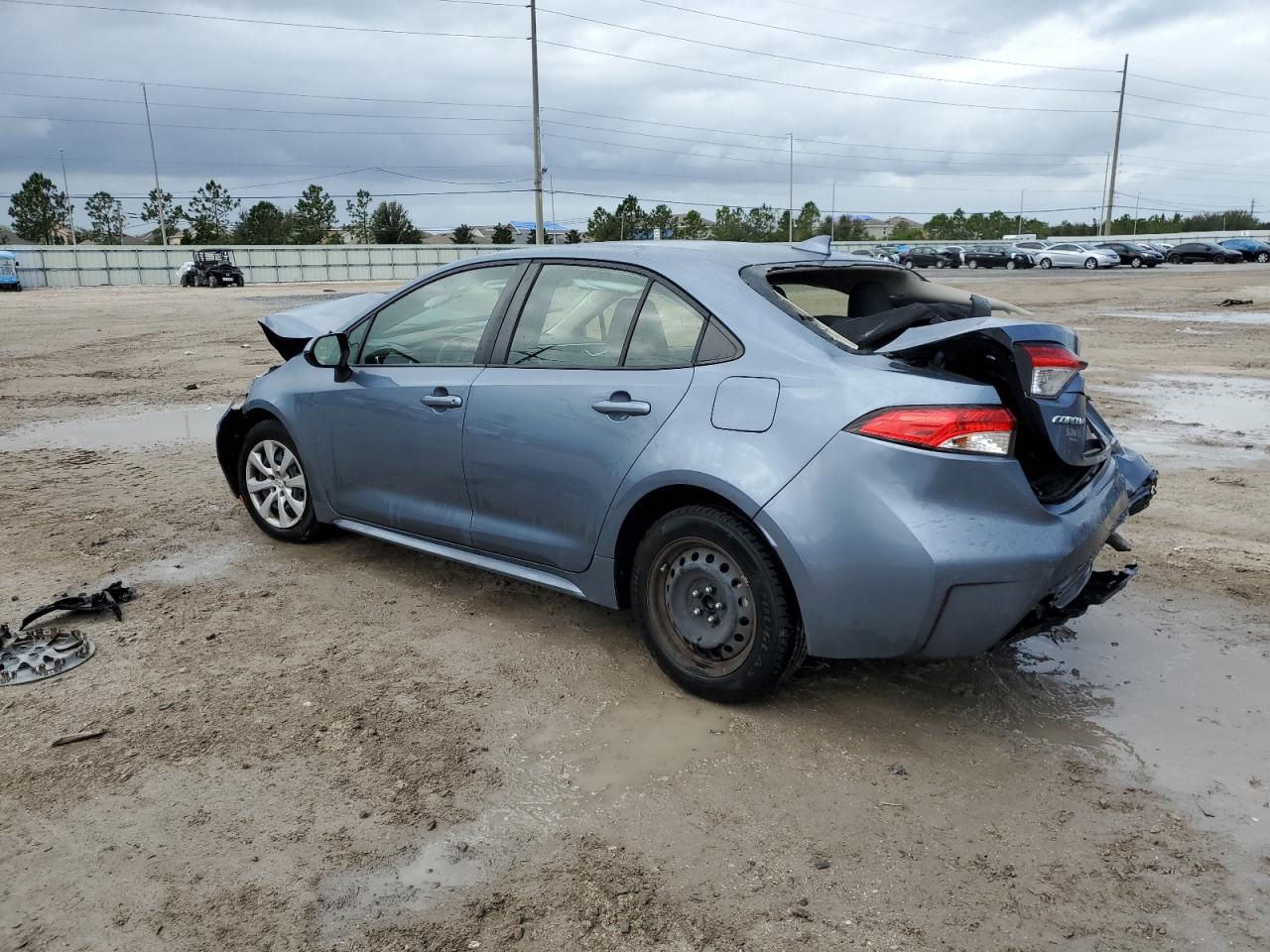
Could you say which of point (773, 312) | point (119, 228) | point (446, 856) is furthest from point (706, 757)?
point (119, 228)

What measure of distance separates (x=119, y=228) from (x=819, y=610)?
10436 centimetres

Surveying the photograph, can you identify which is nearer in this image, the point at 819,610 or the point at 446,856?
the point at 446,856

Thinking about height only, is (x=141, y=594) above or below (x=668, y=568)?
below

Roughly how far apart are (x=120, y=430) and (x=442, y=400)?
239 inches

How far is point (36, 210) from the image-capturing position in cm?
8644

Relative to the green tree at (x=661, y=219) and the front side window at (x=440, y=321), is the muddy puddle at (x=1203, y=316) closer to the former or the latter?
the front side window at (x=440, y=321)

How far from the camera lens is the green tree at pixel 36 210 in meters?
85.8

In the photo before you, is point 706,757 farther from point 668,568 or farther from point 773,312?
point 773,312

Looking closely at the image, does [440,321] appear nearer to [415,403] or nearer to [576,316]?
[415,403]

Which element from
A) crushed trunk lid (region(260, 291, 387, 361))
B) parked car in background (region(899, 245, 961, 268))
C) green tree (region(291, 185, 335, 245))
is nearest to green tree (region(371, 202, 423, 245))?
green tree (region(291, 185, 335, 245))

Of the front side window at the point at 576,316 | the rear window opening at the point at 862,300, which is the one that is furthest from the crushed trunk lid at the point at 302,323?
the rear window opening at the point at 862,300

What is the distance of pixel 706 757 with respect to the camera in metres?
3.44

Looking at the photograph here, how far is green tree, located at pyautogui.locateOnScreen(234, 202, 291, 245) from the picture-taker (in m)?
89.2

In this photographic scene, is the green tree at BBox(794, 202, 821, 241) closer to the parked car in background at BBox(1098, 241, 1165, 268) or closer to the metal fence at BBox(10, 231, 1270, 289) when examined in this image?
the metal fence at BBox(10, 231, 1270, 289)
